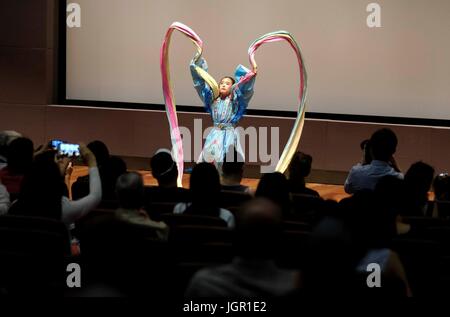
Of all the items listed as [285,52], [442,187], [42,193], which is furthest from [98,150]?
[285,52]

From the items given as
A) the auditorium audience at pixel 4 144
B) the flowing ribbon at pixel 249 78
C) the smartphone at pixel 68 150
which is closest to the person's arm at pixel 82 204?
the smartphone at pixel 68 150

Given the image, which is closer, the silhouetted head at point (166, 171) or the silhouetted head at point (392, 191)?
the silhouetted head at point (392, 191)

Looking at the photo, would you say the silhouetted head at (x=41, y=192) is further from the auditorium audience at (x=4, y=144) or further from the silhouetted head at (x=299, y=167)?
the silhouetted head at (x=299, y=167)

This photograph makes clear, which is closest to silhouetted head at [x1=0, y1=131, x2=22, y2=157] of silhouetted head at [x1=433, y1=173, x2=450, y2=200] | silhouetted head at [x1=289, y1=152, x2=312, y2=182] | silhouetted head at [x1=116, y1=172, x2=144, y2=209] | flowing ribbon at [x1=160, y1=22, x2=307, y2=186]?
silhouetted head at [x1=289, y1=152, x2=312, y2=182]

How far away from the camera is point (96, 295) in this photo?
8.37 feet

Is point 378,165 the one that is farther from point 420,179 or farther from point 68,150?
point 68,150

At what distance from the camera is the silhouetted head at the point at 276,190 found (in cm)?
421

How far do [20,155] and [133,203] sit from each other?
1.28 metres

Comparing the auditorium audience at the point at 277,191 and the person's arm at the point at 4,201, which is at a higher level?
the auditorium audience at the point at 277,191

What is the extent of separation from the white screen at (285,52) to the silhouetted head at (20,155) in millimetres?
5017

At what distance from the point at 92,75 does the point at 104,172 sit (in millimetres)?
5179

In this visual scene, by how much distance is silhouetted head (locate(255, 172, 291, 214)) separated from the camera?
421 centimetres

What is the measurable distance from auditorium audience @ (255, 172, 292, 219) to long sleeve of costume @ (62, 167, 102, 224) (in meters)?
0.80

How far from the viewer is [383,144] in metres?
5.39
